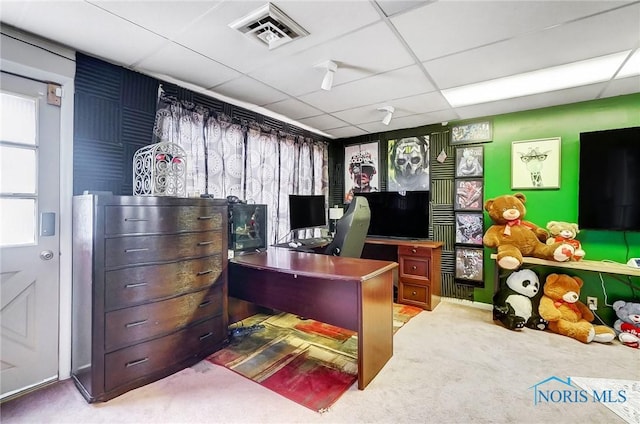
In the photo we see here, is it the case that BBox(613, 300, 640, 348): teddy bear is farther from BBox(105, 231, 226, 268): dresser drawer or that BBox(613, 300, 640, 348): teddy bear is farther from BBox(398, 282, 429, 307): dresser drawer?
BBox(105, 231, 226, 268): dresser drawer

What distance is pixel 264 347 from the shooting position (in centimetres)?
260

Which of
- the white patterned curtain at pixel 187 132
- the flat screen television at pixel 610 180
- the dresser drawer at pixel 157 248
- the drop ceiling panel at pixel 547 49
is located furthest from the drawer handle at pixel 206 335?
the flat screen television at pixel 610 180

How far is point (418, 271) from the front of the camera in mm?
3666

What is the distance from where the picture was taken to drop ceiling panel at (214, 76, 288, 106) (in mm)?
2715

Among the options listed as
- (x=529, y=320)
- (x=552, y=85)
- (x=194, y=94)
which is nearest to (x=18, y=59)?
(x=194, y=94)

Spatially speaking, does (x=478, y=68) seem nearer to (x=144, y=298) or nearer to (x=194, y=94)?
(x=194, y=94)

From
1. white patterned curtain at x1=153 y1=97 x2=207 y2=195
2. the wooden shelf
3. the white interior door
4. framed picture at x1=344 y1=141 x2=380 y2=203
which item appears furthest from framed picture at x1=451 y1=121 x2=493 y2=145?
the white interior door

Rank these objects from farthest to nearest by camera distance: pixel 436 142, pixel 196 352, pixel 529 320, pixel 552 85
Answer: pixel 436 142 → pixel 529 320 → pixel 552 85 → pixel 196 352

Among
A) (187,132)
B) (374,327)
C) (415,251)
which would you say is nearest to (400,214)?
(415,251)

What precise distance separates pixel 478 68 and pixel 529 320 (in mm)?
2506

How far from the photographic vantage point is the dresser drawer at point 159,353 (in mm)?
1907

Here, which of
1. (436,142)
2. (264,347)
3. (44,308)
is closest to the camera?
(44,308)

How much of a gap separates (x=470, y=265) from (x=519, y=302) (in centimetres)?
76

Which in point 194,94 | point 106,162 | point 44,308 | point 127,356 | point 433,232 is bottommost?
point 127,356
